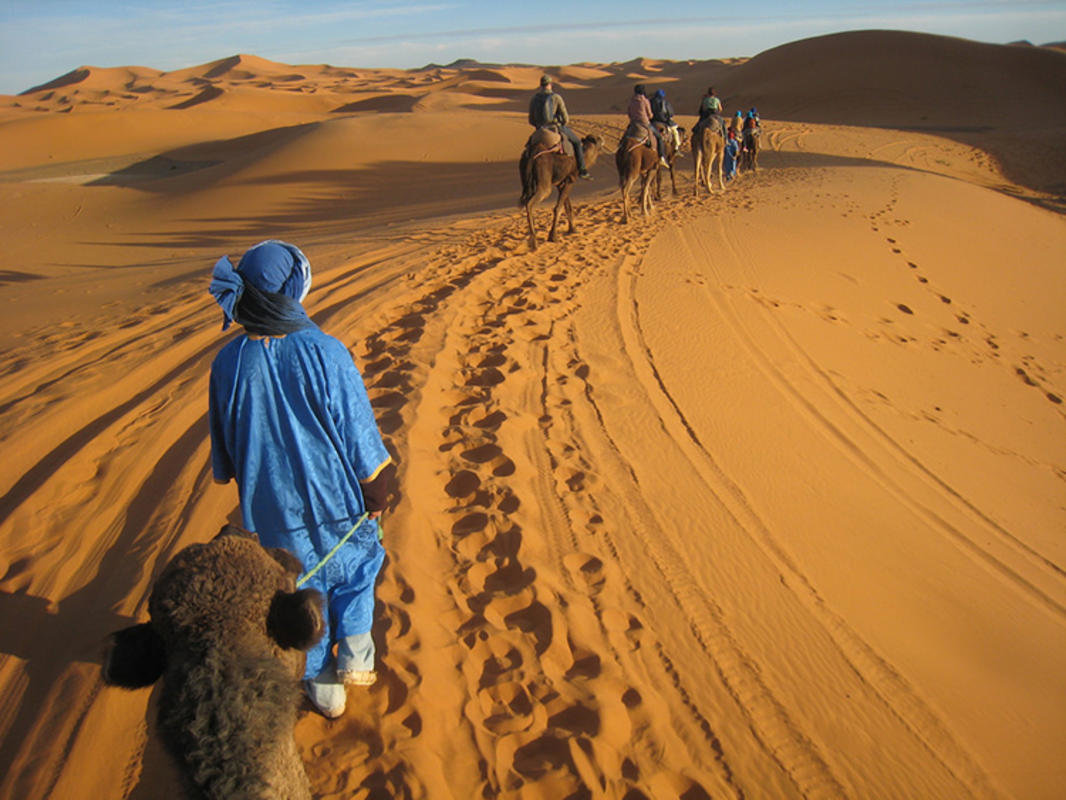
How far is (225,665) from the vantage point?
70.6 inches

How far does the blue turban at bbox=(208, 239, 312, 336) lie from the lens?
2.42 meters

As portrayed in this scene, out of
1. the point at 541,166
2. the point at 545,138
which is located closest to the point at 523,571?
the point at 541,166

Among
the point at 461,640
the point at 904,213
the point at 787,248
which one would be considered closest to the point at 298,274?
the point at 461,640

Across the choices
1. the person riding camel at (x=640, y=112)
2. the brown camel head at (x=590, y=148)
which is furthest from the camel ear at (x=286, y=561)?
the person riding camel at (x=640, y=112)

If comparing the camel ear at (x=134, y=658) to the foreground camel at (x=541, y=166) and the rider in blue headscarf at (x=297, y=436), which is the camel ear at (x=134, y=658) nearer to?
the rider in blue headscarf at (x=297, y=436)

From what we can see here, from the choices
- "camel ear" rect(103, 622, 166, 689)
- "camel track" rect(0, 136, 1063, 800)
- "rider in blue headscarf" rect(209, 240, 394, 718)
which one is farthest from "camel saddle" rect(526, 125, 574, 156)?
"camel ear" rect(103, 622, 166, 689)

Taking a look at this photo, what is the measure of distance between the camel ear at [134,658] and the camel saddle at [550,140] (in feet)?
32.2

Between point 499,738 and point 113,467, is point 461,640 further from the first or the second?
point 113,467

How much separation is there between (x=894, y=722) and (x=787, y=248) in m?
8.49

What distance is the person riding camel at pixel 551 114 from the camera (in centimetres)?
1104

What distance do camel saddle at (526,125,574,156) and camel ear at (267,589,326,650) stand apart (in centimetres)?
969

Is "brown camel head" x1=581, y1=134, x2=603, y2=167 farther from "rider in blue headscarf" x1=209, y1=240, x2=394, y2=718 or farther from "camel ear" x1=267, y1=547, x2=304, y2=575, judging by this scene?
"camel ear" x1=267, y1=547, x2=304, y2=575

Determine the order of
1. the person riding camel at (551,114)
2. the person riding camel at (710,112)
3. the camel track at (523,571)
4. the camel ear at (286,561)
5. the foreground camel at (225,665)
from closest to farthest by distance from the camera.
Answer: the foreground camel at (225,665)
the camel ear at (286,561)
the camel track at (523,571)
the person riding camel at (551,114)
the person riding camel at (710,112)

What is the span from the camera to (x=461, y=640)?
3.37 metres
